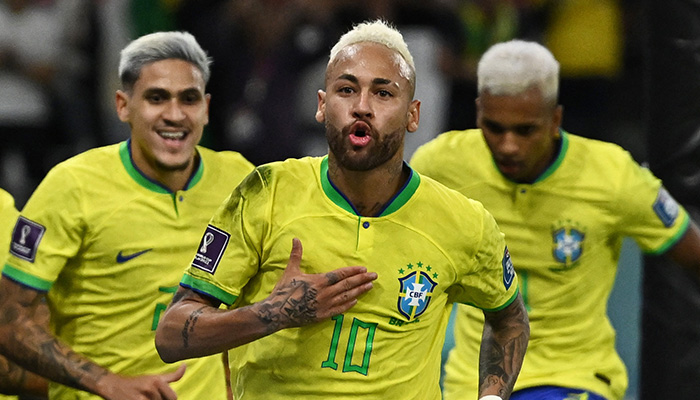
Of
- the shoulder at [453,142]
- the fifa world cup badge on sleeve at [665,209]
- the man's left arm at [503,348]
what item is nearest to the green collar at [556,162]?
the shoulder at [453,142]

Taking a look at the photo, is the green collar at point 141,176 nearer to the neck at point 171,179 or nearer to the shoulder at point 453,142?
the neck at point 171,179

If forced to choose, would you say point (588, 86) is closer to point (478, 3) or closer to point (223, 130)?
point (478, 3)

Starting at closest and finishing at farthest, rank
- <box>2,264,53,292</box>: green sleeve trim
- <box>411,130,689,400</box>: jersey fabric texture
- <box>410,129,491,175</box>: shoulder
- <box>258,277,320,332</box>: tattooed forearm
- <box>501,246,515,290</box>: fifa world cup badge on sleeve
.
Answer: <box>258,277,320,332</box>: tattooed forearm, <box>501,246,515,290</box>: fifa world cup badge on sleeve, <box>2,264,53,292</box>: green sleeve trim, <box>411,130,689,400</box>: jersey fabric texture, <box>410,129,491,175</box>: shoulder

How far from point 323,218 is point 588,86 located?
206 inches

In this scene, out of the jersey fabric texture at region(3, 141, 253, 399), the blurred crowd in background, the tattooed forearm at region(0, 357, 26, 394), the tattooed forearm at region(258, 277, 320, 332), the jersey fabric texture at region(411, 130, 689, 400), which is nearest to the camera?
the tattooed forearm at region(258, 277, 320, 332)

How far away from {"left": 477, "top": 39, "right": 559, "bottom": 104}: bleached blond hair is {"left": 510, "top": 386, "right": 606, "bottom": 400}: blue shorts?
1.03m

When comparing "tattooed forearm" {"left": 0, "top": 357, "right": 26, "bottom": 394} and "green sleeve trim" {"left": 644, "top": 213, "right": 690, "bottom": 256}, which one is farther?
"green sleeve trim" {"left": 644, "top": 213, "right": 690, "bottom": 256}

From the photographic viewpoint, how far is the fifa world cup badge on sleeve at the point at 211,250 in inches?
140

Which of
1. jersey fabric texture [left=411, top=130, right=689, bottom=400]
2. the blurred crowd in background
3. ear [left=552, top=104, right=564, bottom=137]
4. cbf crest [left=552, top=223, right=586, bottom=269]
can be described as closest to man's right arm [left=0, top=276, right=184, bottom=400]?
jersey fabric texture [left=411, top=130, right=689, bottom=400]

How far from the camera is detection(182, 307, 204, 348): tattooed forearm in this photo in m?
3.45

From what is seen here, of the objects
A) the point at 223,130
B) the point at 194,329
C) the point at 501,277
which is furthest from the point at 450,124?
the point at 194,329

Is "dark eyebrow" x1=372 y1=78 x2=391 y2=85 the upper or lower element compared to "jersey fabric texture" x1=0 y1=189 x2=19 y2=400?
upper

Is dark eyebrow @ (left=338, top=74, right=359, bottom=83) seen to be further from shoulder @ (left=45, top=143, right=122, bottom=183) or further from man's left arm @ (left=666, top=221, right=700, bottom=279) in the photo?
man's left arm @ (left=666, top=221, right=700, bottom=279)

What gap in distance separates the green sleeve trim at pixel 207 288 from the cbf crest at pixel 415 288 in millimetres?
480
